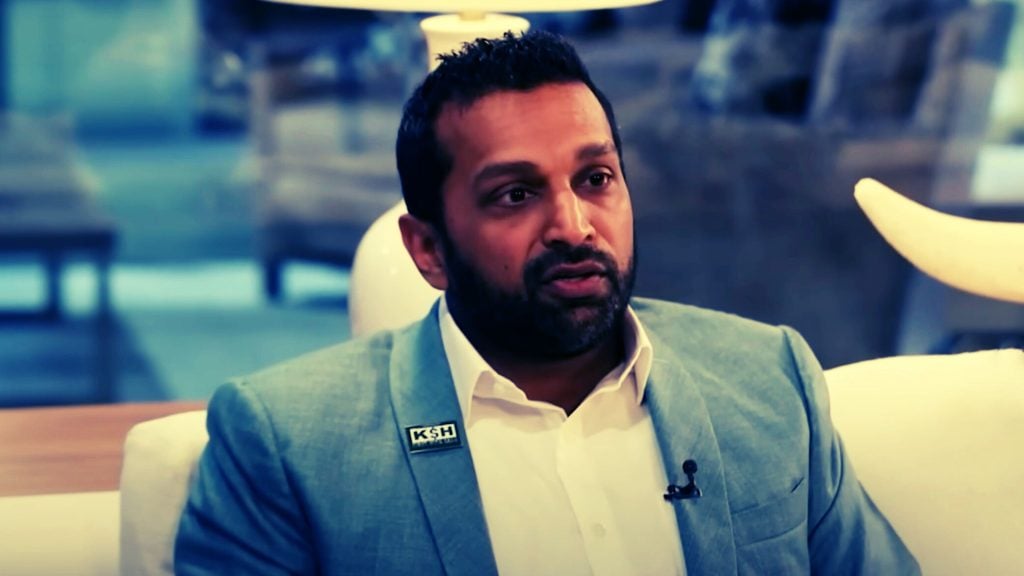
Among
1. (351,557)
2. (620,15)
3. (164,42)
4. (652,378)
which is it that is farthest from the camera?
(620,15)

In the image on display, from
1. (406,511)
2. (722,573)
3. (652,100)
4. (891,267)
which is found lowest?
(722,573)

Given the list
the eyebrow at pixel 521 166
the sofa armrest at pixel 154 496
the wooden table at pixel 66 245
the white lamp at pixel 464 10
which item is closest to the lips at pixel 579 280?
the eyebrow at pixel 521 166

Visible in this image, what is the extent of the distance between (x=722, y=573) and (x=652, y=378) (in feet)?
0.66

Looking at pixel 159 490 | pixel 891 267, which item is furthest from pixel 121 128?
pixel 159 490

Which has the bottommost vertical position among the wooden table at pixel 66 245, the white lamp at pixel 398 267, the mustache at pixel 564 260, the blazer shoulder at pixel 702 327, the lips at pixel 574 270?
the blazer shoulder at pixel 702 327

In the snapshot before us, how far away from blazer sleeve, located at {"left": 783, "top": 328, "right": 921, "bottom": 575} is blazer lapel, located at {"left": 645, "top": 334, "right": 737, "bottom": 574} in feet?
0.35

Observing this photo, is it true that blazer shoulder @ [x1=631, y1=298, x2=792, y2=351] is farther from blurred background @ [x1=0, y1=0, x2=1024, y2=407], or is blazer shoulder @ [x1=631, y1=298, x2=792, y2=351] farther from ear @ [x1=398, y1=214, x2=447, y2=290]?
blurred background @ [x1=0, y1=0, x2=1024, y2=407]

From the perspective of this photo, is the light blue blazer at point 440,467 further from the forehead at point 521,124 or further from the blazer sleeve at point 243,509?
the forehead at point 521,124

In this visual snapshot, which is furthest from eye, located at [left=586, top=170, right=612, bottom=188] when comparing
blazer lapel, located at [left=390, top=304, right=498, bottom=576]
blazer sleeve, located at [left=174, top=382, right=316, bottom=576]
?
blazer sleeve, located at [left=174, top=382, right=316, bottom=576]

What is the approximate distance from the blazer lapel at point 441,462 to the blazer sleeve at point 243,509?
12cm

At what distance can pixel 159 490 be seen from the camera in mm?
1704

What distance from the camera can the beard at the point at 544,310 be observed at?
1.56 meters

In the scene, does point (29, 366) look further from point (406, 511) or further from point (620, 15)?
point (406, 511)

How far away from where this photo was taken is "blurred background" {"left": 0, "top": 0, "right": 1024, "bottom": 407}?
4.89m
